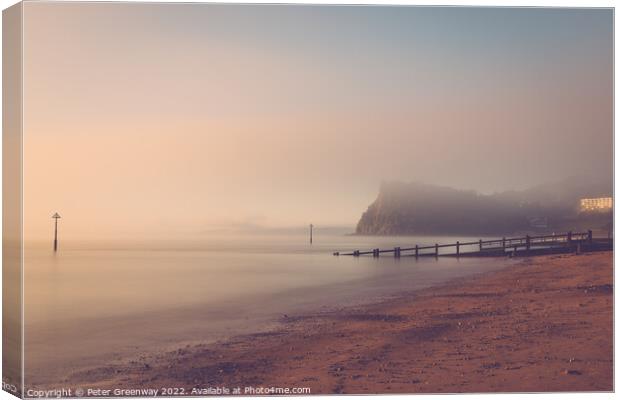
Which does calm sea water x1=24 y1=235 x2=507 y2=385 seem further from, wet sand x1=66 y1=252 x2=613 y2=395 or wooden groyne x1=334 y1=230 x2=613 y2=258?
wooden groyne x1=334 y1=230 x2=613 y2=258

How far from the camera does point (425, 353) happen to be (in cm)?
639

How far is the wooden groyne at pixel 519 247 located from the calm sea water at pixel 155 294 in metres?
0.51

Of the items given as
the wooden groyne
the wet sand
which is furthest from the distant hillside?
the wet sand

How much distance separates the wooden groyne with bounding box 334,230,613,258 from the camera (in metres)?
7.12

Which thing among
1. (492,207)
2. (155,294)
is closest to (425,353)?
(492,207)

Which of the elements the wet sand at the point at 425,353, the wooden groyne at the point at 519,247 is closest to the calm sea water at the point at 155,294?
the wet sand at the point at 425,353

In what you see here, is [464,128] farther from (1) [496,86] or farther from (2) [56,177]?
(2) [56,177]

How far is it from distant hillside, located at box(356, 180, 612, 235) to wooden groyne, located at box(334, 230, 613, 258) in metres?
0.15

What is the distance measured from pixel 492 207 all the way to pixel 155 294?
3224 millimetres

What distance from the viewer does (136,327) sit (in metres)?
6.79

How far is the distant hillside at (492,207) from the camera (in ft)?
22.5

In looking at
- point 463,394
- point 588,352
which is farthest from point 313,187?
point 588,352

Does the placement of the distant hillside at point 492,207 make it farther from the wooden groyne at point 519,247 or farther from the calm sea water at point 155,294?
the calm sea water at point 155,294

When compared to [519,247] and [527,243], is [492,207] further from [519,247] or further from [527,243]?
[519,247]
